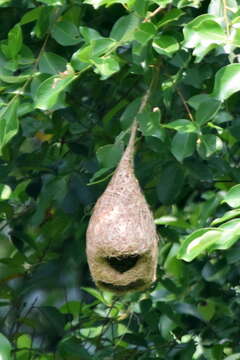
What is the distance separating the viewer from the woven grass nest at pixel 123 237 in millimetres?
2234

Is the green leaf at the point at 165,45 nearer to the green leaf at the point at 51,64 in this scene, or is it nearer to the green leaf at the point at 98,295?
the green leaf at the point at 51,64

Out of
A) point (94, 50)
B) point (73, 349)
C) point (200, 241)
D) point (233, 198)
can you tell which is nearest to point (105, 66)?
point (94, 50)

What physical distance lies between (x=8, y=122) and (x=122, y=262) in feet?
1.35

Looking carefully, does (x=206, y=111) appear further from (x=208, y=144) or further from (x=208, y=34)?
(x=208, y=34)

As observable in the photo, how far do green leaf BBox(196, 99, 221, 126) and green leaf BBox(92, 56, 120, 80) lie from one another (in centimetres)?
20

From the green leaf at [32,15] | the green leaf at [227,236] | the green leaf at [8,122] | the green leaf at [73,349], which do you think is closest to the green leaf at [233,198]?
the green leaf at [227,236]

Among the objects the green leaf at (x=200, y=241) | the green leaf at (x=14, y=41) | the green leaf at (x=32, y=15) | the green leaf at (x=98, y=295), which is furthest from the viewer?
the green leaf at (x=98, y=295)

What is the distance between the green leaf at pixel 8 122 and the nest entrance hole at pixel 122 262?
1.16 ft

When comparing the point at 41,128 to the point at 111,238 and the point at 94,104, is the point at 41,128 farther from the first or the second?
the point at 111,238

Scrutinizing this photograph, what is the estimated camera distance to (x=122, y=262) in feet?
7.48

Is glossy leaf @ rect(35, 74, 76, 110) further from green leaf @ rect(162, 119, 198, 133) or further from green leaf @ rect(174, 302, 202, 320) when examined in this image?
green leaf @ rect(174, 302, 202, 320)

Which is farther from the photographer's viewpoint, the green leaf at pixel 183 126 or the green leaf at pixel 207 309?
the green leaf at pixel 207 309

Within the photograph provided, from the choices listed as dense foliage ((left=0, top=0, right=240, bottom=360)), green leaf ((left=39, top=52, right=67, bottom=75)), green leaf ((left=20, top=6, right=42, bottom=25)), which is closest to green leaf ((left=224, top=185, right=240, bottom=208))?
dense foliage ((left=0, top=0, right=240, bottom=360))

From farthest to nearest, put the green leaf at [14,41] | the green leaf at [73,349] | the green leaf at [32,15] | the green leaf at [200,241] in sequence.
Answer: the green leaf at [73,349], the green leaf at [32,15], the green leaf at [14,41], the green leaf at [200,241]
